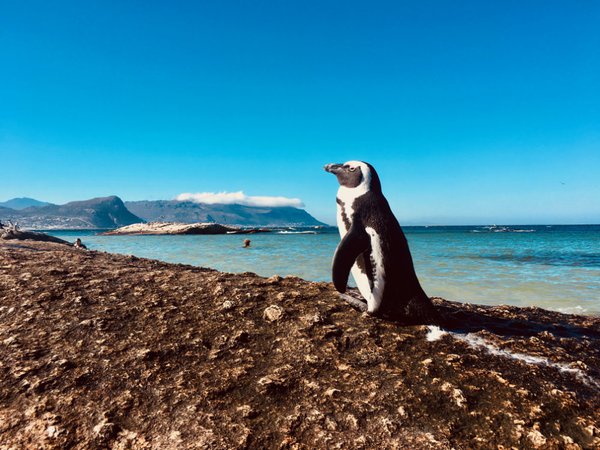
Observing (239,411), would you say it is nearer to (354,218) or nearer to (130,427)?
(130,427)

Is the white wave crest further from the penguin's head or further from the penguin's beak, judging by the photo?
the penguin's beak

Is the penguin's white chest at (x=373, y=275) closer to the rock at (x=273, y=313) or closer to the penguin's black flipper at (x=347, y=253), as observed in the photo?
the penguin's black flipper at (x=347, y=253)

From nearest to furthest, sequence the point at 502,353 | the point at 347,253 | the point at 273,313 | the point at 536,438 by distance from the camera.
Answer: the point at 536,438 → the point at 502,353 → the point at 273,313 → the point at 347,253

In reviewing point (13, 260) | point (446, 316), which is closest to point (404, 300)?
point (446, 316)

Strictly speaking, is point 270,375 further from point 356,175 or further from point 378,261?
point 356,175

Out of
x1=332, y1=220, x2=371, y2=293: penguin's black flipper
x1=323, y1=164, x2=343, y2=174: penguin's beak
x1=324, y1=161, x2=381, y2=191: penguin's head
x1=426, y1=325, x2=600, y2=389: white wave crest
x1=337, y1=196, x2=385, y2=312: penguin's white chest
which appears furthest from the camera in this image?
x1=323, y1=164, x2=343, y2=174: penguin's beak

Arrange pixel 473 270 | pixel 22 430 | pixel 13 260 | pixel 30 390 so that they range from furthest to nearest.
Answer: pixel 473 270, pixel 13 260, pixel 30 390, pixel 22 430

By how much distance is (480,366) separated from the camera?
276cm

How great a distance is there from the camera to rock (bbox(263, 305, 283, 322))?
3472 mm

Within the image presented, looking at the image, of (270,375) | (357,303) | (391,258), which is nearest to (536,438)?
(270,375)

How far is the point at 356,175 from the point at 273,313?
1.93 metres

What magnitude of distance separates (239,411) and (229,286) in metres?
2.10

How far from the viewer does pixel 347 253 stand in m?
3.68

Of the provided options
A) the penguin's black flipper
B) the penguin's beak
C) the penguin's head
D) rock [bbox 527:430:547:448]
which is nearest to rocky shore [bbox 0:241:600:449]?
rock [bbox 527:430:547:448]
